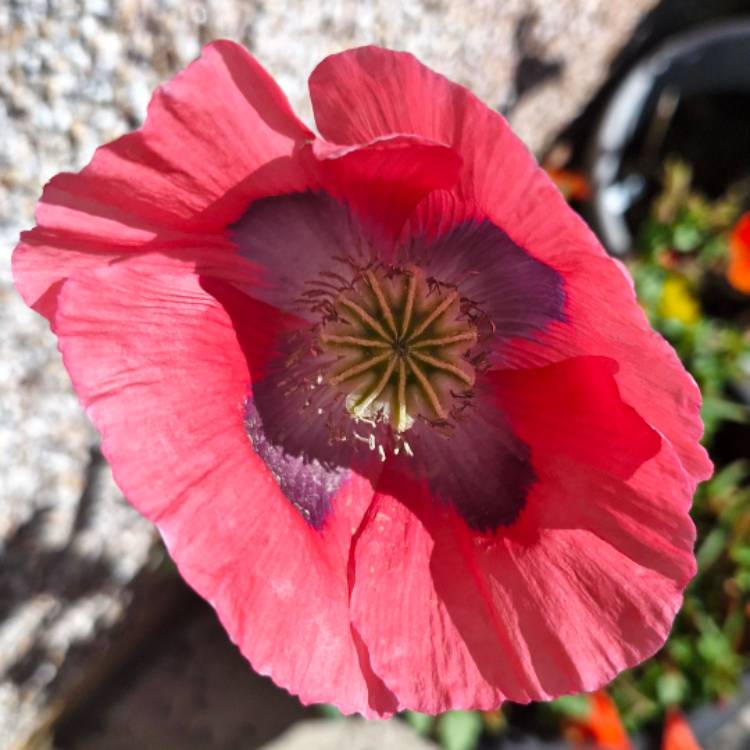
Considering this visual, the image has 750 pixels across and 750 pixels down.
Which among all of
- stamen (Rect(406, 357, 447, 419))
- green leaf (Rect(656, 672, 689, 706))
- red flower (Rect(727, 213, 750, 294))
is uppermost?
stamen (Rect(406, 357, 447, 419))

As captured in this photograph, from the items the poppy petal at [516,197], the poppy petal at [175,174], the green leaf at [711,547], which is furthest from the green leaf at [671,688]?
the poppy petal at [175,174]

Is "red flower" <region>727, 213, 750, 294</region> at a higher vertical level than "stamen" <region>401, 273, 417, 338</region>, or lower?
lower

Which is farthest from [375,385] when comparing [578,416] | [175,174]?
[175,174]

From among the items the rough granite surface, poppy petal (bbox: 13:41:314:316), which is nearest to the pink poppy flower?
poppy petal (bbox: 13:41:314:316)

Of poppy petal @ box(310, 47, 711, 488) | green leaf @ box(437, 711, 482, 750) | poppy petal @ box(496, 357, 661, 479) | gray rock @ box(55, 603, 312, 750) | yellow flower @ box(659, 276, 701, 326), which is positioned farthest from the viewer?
gray rock @ box(55, 603, 312, 750)

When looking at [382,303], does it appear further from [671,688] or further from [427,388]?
[671,688]

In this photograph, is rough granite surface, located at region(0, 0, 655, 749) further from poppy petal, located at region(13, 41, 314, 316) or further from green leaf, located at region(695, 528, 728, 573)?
green leaf, located at region(695, 528, 728, 573)

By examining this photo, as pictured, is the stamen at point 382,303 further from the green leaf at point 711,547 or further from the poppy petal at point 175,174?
the green leaf at point 711,547
